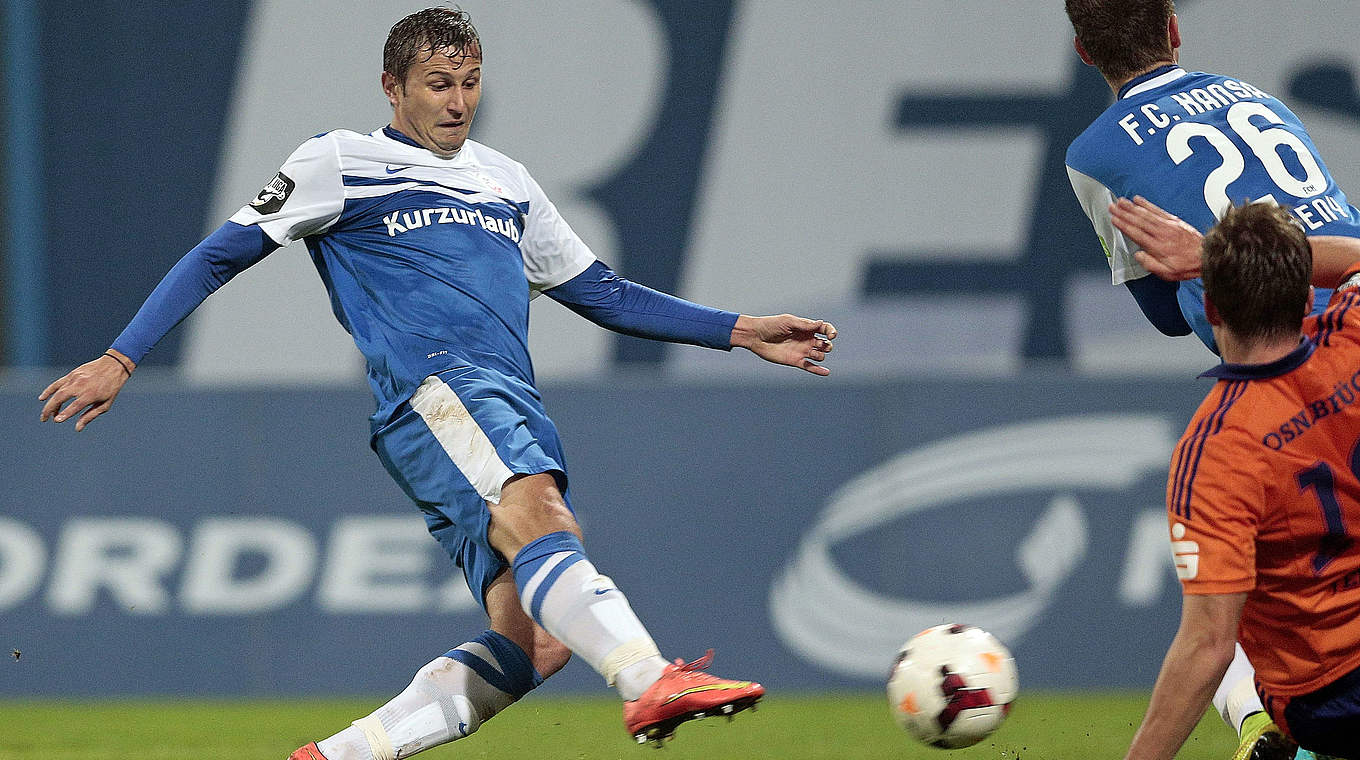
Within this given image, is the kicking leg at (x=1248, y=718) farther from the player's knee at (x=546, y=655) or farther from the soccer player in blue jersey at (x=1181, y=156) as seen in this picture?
the player's knee at (x=546, y=655)

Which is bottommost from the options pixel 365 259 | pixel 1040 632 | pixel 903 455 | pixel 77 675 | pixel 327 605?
pixel 77 675

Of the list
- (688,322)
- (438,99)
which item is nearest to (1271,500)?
(688,322)

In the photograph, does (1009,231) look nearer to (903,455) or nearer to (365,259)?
(903,455)

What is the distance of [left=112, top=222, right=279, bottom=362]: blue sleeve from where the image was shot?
4.06 metres

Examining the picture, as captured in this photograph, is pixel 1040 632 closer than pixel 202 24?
Yes

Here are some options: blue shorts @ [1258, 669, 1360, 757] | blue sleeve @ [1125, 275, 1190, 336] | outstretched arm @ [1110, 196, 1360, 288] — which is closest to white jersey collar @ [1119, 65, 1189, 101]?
blue sleeve @ [1125, 275, 1190, 336]

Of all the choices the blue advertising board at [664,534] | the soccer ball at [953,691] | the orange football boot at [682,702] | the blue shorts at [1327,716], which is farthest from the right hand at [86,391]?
the blue advertising board at [664,534]

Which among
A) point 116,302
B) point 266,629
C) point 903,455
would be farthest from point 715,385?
point 116,302

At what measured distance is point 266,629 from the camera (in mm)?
8250

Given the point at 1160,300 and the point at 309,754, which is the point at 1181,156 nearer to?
the point at 1160,300

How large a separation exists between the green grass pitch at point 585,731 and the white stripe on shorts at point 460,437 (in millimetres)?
2288

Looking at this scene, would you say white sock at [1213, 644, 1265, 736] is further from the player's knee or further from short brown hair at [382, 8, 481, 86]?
short brown hair at [382, 8, 481, 86]

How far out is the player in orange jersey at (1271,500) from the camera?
9.91ft

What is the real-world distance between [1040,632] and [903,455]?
1.21 metres
